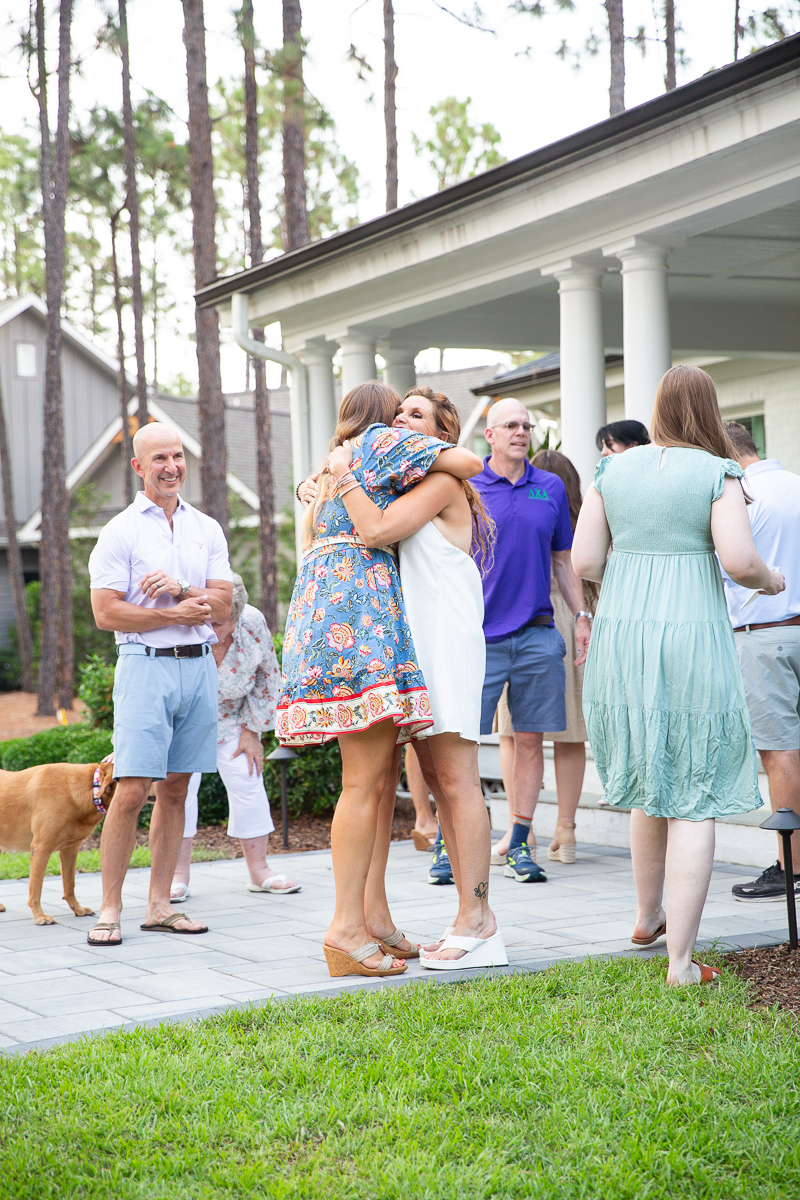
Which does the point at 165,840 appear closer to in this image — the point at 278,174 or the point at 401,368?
the point at 401,368

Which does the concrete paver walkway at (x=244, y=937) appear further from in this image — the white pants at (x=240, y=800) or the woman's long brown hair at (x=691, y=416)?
the woman's long brown hair at (x=691, y=416)

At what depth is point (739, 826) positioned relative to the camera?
620cm

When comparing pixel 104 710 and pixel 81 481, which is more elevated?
pixel 81 481

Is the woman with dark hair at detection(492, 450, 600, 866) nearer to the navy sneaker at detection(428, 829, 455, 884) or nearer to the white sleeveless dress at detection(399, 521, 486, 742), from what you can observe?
the navy sneaker at detection(428, 829, 455, 884)

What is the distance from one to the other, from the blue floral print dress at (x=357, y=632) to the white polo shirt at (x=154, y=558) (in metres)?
1.07

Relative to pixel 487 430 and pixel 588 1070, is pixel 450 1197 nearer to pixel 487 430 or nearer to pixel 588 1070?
pixel 588 1070

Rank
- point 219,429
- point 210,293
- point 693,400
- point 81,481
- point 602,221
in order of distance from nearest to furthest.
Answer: point 693,400 → point 602,221 → point 210,293 → point 219,429 → point 81,481

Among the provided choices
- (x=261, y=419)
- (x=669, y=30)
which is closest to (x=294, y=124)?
(x=669, y=30)

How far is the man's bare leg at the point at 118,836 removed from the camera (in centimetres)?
494

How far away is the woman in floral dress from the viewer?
402 centimetres

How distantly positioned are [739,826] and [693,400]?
2.96 m

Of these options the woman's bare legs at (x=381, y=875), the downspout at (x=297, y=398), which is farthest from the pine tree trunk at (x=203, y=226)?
the woman's bare legs at (x=381, y=875)

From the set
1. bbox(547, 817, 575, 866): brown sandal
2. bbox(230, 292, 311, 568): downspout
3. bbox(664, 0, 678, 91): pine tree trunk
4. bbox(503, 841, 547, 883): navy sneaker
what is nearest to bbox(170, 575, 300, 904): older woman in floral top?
bbox(503, 841, 547, 883): navy sneaker

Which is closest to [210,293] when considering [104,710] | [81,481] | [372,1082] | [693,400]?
[104,710]
